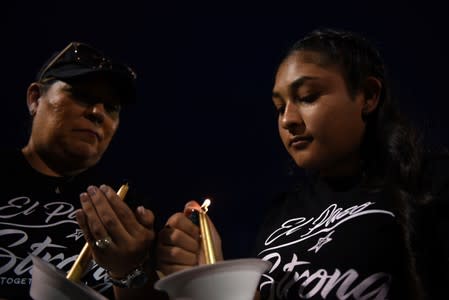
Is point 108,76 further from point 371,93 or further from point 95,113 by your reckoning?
point 371,93

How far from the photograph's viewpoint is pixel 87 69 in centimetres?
99

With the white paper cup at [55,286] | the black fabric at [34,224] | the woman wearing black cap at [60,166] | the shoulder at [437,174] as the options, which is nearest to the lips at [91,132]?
the woman wearing black cap at [60,166]

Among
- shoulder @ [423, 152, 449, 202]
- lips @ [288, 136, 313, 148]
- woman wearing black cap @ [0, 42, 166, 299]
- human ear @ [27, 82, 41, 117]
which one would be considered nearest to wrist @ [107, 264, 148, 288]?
woman wearing black cap @ [0, 42, 166, 299]

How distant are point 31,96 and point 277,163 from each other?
1460 millimetres

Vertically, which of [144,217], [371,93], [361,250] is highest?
[371,93]

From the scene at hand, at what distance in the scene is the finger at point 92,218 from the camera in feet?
1.88

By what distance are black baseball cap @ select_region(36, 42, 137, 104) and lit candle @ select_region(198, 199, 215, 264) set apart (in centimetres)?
51

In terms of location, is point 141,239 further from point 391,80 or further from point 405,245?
point 391,80

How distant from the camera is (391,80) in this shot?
0.91 m

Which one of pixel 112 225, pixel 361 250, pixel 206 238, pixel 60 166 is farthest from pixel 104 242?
pixel 60 166

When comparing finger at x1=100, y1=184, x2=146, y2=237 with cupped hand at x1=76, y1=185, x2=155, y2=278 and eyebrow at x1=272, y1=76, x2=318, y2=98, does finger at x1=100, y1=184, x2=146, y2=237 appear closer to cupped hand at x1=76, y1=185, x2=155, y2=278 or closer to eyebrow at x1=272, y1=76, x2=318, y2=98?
cupped hand at x1=76, y1=185, x2=155, y2=278

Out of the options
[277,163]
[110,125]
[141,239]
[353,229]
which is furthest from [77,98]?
[277,163]

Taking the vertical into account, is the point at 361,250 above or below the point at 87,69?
below

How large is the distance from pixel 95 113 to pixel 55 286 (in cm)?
55
